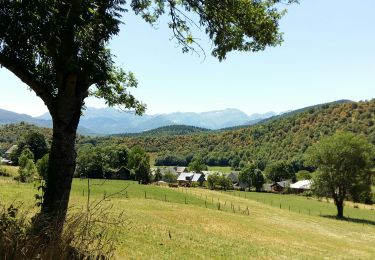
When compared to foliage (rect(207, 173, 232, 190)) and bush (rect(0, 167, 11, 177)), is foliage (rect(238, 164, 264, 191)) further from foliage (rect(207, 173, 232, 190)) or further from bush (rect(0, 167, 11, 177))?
bush (rect(0, 167, 11, 177))

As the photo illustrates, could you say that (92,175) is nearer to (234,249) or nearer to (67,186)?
(234,249)

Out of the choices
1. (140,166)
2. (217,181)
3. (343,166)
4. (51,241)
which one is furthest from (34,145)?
(51,241)

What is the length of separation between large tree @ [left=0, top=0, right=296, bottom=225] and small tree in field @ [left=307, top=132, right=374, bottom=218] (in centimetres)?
6212

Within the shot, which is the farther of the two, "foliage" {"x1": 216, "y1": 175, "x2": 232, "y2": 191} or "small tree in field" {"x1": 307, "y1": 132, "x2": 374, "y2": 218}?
"foliage" {"x1": 216, "y1": 175, "x2": 232, "y2": 191}

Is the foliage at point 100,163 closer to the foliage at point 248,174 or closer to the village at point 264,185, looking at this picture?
the village at point 264,185

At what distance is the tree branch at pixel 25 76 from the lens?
949cm

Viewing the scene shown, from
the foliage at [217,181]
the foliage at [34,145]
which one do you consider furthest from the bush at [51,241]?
the foliage at [34,145]

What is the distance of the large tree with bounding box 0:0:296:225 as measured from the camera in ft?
28.3

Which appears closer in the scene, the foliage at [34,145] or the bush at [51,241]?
the bush at [51,241]

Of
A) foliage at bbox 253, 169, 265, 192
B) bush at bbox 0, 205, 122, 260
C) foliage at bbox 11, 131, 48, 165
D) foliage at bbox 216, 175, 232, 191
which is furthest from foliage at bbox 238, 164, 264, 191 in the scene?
bush at bbox 0, 205, 122, 260

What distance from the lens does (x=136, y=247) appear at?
16.3 metres

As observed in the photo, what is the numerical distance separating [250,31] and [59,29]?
598 centimetres

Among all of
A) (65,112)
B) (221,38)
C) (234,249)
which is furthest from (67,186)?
(234,249)

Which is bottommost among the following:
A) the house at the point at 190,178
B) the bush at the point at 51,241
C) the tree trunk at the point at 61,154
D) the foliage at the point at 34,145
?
the house at the point at 190,178
